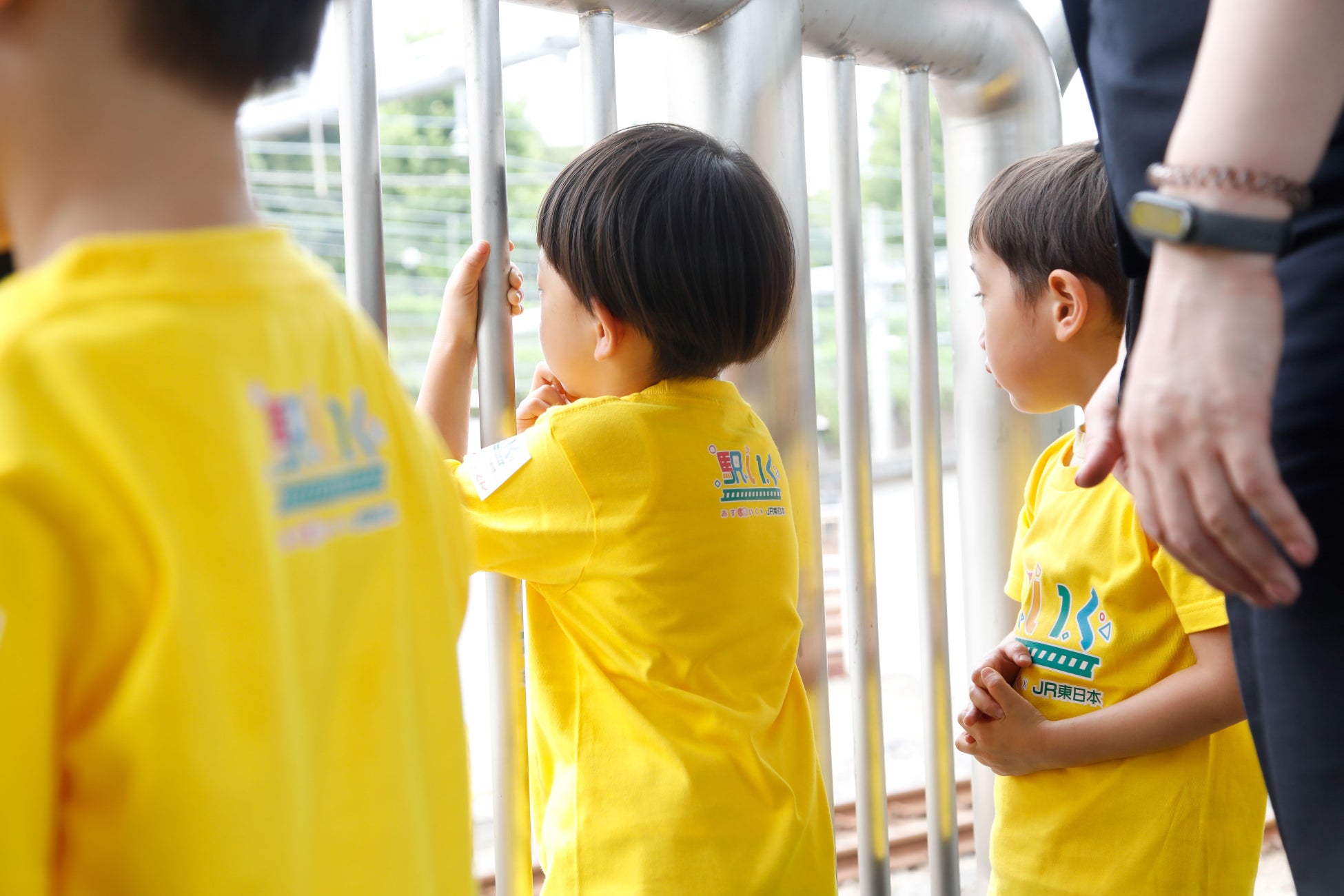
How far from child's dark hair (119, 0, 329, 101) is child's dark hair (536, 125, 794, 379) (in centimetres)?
59

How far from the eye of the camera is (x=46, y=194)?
52 centimetres

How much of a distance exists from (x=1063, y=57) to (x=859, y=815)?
107 cm

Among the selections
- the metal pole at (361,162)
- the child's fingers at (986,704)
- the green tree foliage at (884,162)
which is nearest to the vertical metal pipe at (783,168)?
the child's fingers at (986,704)

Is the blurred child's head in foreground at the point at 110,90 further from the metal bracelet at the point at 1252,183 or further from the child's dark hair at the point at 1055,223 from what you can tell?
the child's dark hair at the point at 1055,223

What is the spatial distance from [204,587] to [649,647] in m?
0.66

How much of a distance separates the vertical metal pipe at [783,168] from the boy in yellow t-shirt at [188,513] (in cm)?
74

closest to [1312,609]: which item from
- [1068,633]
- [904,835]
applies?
[1068,633]

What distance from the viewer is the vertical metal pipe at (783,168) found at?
127cm

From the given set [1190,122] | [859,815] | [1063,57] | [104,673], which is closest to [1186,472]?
[1190,122]

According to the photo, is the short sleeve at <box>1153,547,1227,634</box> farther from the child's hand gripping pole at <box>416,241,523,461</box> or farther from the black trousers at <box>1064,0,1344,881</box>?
the child's hand gripping pole at <box>416,241,523,461</box>

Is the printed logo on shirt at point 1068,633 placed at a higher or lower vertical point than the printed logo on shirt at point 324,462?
lower

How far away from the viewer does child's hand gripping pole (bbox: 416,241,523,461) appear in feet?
3.61

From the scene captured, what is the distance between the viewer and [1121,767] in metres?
1.20

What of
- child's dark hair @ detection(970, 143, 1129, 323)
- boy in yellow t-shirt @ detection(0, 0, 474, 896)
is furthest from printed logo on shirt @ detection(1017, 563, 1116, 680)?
boy in yellow t-shirt @ detection(0, 0, 474, 896)
